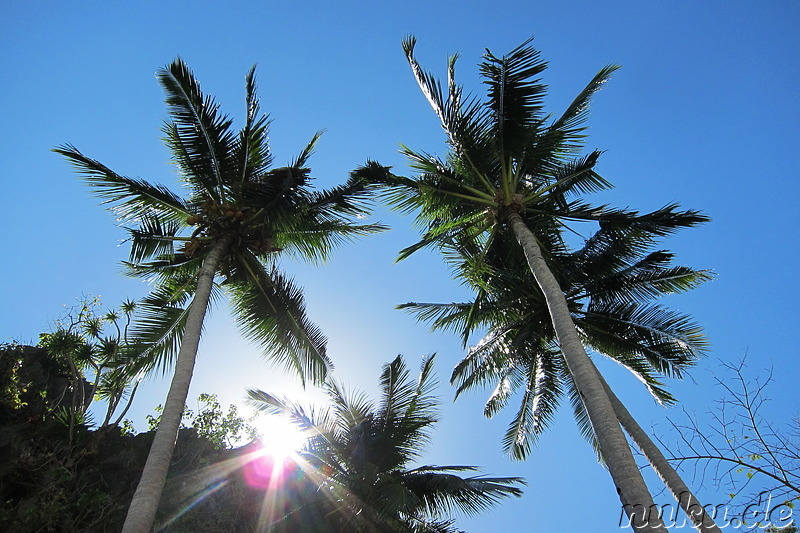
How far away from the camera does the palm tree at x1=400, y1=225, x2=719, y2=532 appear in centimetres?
1212

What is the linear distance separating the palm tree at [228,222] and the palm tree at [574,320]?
3401 mm

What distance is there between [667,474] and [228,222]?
890cm

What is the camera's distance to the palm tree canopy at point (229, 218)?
10336mm

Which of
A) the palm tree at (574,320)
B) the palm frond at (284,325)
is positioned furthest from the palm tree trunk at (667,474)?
the palm frond at (284,325)

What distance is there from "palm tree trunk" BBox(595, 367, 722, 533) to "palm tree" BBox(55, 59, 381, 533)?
19.7ft

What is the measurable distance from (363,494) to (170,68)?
9081mm

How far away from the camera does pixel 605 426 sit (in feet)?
22.4

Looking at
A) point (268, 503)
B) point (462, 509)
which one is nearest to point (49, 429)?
point (268, 503)

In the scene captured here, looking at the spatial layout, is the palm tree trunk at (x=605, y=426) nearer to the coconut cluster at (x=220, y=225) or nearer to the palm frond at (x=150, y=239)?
the coconut cluster at (x=220, y=225)

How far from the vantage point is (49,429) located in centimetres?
1278

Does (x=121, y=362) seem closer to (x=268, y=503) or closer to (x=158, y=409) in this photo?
(x=268, y=503)

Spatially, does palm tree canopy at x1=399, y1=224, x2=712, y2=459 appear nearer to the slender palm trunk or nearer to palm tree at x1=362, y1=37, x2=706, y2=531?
palm tree at x1=362, y1=37, x2=706, y2=531

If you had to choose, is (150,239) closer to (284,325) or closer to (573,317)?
(284,325)

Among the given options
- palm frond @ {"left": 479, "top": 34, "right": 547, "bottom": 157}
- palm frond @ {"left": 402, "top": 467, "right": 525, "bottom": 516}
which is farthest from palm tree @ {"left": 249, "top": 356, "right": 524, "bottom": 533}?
palm frond @ {"left": 479, "top": 34, "right": 547, "bottom": 157}
